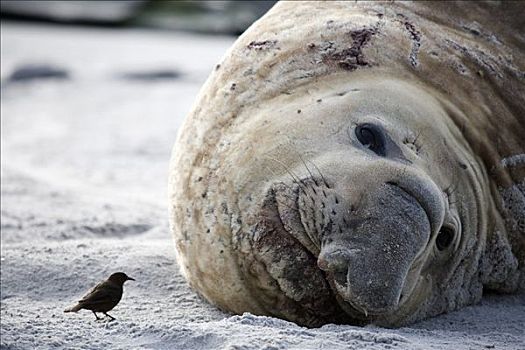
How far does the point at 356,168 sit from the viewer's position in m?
3.18

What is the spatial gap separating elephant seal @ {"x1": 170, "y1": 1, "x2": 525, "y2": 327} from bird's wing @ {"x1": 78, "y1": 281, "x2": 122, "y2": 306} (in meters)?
0.28

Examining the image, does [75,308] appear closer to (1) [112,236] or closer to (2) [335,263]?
(2) [335,263]

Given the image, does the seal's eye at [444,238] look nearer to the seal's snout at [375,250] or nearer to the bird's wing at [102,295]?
the seal's snout at [375,250]

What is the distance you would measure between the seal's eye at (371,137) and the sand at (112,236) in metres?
0.53

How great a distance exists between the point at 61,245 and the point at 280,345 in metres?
1.70

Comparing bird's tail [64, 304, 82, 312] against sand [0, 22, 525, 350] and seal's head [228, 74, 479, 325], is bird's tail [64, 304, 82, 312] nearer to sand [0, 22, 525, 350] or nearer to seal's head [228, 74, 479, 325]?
sand [0, 22, 525, 350]

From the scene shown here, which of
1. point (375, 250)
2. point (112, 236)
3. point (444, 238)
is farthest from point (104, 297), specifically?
point (112, 236)

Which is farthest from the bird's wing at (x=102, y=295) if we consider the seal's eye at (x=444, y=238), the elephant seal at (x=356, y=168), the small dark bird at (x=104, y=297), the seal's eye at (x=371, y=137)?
the seal's eye at (x=444, y=238)

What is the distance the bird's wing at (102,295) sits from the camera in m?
3.37

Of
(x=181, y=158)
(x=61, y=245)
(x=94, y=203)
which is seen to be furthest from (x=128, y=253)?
(x=94, y=203)

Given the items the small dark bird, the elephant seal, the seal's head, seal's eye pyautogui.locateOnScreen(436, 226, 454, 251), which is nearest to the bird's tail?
the small dark bird

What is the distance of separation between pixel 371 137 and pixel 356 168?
0.73 feet

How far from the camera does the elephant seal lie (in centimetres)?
312

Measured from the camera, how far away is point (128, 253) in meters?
4.26
